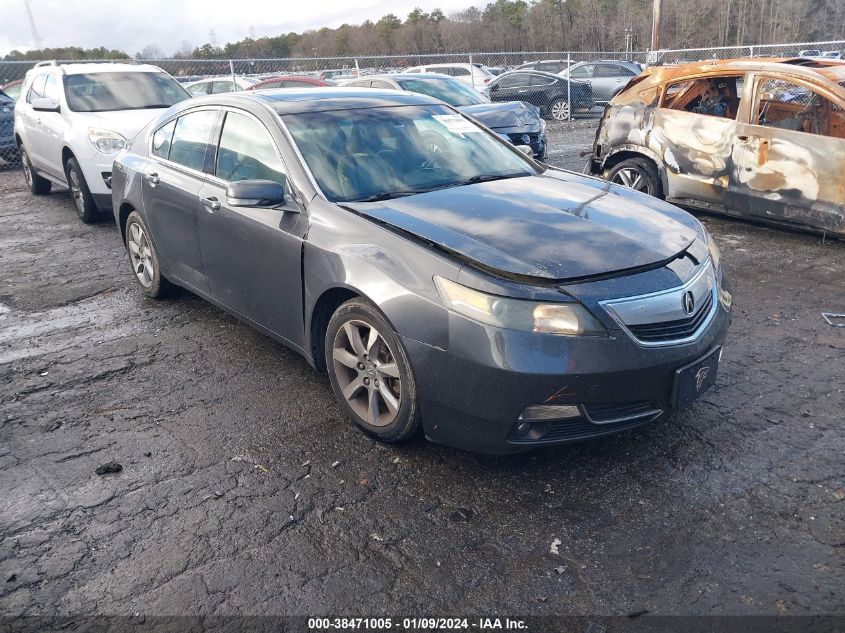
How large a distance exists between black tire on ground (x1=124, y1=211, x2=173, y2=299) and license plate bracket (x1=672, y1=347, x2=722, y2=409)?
3923 mm

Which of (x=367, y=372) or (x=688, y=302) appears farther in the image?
(x=367, y=372)

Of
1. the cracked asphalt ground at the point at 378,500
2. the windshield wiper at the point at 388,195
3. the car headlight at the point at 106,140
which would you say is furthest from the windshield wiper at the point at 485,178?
the car headlight at the point at 106,140

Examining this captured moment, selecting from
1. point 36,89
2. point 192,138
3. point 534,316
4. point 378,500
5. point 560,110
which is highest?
point 36,89

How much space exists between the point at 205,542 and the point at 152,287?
3.28m

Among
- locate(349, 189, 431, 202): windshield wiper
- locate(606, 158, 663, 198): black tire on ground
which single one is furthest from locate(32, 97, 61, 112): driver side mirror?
locate(349, 189, 431, 202): windshield wiper

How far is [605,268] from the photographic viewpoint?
3.09m

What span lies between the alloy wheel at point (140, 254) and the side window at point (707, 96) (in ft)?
17.6

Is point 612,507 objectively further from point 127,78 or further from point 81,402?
point 127,78

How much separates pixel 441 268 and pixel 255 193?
1.20m

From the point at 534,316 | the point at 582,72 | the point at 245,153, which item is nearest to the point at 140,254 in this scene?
the point at 245,153

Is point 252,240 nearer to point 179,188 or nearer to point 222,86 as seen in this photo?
point 179,188

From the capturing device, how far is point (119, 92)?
9.23 meters

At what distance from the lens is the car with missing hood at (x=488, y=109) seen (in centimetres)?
1068

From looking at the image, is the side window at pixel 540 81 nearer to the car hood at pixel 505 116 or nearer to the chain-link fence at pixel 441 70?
the chain-link fence at pixel 441 70
